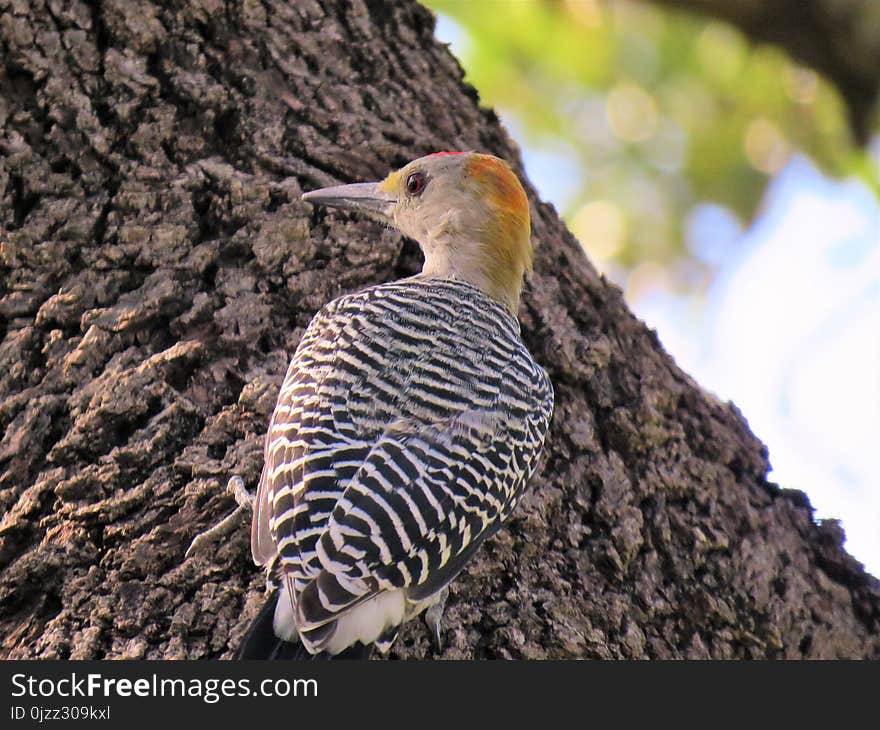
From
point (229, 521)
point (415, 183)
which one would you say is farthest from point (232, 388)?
point (415, 183)

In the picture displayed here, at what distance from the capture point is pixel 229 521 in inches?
126

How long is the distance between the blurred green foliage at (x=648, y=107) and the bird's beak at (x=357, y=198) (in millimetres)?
2782

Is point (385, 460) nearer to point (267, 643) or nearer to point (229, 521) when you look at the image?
point (229, 521)

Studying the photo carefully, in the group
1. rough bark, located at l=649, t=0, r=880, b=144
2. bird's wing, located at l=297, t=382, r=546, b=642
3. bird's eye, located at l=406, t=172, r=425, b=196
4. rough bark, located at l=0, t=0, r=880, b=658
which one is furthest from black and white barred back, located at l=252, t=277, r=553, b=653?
rough bark, located at l=649, t=0, r=880, b=144

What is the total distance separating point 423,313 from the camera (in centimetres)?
404

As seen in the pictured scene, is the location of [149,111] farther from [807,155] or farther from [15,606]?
[807,155]

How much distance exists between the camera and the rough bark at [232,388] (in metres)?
3.17

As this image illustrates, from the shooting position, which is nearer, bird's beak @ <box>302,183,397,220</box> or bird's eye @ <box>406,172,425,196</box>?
bird's beak @ <box>302,183,397,220</box>

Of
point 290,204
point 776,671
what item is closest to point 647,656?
point 776,671

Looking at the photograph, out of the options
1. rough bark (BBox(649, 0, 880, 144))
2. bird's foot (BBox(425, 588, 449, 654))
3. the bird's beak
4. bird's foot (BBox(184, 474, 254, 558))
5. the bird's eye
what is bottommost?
bird's foot (BBox(184, 474, 254, 558))

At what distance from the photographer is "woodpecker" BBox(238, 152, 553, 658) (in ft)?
10.2

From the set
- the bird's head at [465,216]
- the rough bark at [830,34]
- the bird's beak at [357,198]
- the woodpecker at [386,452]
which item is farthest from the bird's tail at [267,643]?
the rough bark at [830,34]

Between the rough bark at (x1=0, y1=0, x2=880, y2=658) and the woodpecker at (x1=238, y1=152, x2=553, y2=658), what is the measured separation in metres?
0.14

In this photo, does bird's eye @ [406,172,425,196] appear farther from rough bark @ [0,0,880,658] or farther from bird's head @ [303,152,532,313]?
rough bark @ [0,0,880,658]
